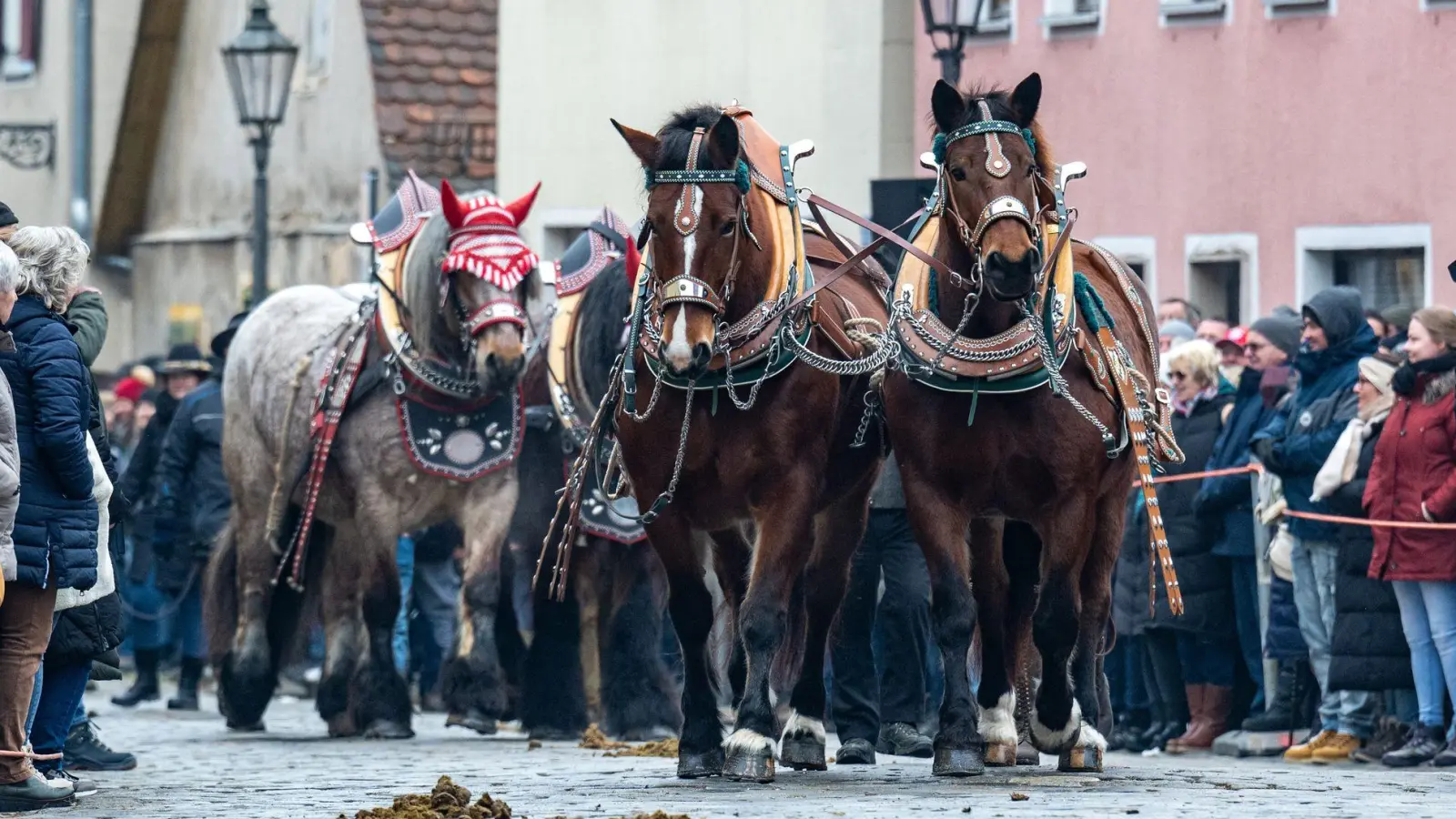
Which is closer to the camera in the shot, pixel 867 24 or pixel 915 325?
pixel 915 325

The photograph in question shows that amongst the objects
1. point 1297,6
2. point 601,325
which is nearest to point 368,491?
point 601,325

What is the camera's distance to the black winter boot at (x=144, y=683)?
19156 millimetres

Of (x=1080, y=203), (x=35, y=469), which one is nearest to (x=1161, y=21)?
(x=1080, y=203)

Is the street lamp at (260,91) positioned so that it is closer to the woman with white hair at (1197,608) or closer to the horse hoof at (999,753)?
the woman with white hair at (1197,608)

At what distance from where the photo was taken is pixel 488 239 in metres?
14.6

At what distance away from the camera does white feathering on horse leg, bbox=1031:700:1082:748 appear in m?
11.2

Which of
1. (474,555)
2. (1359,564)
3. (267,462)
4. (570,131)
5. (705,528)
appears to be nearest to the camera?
(705,528)

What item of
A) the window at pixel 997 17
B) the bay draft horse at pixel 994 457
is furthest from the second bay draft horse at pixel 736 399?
the window at pixel 997 17

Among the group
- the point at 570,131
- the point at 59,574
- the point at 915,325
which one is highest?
the point at 570,131

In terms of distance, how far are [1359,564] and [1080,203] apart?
1095 cm

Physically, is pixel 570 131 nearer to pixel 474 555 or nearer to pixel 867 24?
pixel 867 24

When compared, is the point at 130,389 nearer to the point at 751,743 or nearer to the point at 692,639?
the point at 692,639

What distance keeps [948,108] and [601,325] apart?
4125 mm

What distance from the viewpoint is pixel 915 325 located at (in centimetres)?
1097
